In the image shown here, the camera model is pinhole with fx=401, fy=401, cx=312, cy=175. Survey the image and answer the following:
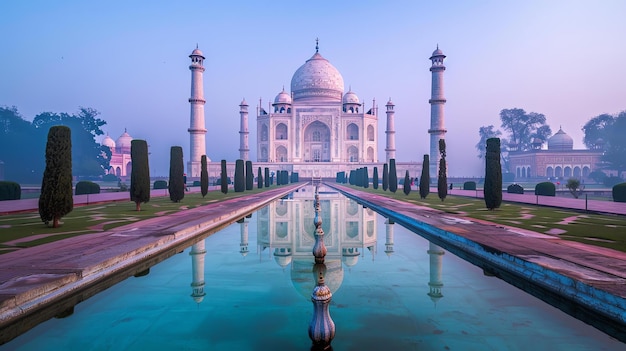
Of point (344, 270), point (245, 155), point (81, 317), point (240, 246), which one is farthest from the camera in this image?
point (245, 155)

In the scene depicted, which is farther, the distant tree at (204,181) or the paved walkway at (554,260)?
the distant tree at (204,181)

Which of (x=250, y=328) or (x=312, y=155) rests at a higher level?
(x=312, y=155)

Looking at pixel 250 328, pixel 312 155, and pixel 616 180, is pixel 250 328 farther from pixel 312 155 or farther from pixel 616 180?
pixel 312 155

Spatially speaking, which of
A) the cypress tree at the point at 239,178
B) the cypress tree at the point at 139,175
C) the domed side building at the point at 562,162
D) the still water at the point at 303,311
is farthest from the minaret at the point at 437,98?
the still water at the point at 303,311

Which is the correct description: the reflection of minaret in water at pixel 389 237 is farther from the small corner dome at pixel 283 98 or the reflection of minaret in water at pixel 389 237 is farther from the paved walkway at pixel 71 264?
the small corner dome at pixel 283 98

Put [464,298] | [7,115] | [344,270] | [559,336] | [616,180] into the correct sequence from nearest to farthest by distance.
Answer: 1. [559,336]
2. [464,298]
3. [344,270]
4. [616,180]
5. [7,115]

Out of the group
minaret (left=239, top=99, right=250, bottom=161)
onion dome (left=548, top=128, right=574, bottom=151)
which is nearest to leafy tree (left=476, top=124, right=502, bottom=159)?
onion dome (left=548, top=128, right=574, bottom=151)

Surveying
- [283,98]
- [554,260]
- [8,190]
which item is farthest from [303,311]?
[283,98]

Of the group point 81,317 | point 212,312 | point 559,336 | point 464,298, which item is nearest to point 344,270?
point 464,298

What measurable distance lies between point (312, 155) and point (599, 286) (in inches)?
1930

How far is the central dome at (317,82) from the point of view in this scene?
51531 mm

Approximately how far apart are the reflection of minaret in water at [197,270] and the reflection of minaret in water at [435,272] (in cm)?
210

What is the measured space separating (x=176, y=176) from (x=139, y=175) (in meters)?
2.86

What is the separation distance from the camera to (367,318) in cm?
303
